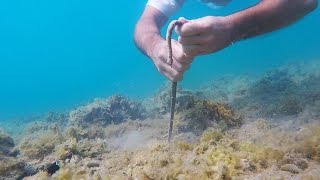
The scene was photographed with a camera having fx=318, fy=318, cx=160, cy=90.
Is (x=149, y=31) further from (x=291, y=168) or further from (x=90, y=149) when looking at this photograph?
(x=291, y=168)

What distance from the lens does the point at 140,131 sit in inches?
247

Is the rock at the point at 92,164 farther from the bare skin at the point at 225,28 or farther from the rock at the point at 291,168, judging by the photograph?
the rock at the point at 291,168

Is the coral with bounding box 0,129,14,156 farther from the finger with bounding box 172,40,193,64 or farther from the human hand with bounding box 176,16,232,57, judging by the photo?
the human hand with bounding box 176,16,232,57

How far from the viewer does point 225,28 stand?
279 centimetres

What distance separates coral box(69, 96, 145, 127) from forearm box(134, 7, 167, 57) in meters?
3.09

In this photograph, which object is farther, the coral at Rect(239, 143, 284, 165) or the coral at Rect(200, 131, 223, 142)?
the coral at Rect(200, 131, 223, 142)

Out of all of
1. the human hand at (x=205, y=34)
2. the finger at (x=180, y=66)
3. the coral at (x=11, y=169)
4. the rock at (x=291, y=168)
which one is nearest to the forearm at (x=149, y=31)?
the finger at (x=180, y=66)

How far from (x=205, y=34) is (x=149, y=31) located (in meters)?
2.65

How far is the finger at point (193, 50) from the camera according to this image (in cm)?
286

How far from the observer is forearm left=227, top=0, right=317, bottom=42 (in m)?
2.90

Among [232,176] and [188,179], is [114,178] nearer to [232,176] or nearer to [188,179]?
[188,179]

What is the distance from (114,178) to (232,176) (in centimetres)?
109

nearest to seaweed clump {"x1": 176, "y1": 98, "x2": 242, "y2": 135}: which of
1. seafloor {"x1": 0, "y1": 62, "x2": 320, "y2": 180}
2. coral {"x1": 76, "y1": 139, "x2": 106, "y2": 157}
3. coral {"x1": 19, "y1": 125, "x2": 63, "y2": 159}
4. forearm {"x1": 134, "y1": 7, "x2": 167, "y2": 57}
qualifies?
seafloor {"x1": 0, "y1": 62, "x2": 320, "y2": 180}

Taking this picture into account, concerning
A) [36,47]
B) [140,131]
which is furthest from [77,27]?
[140,131]
